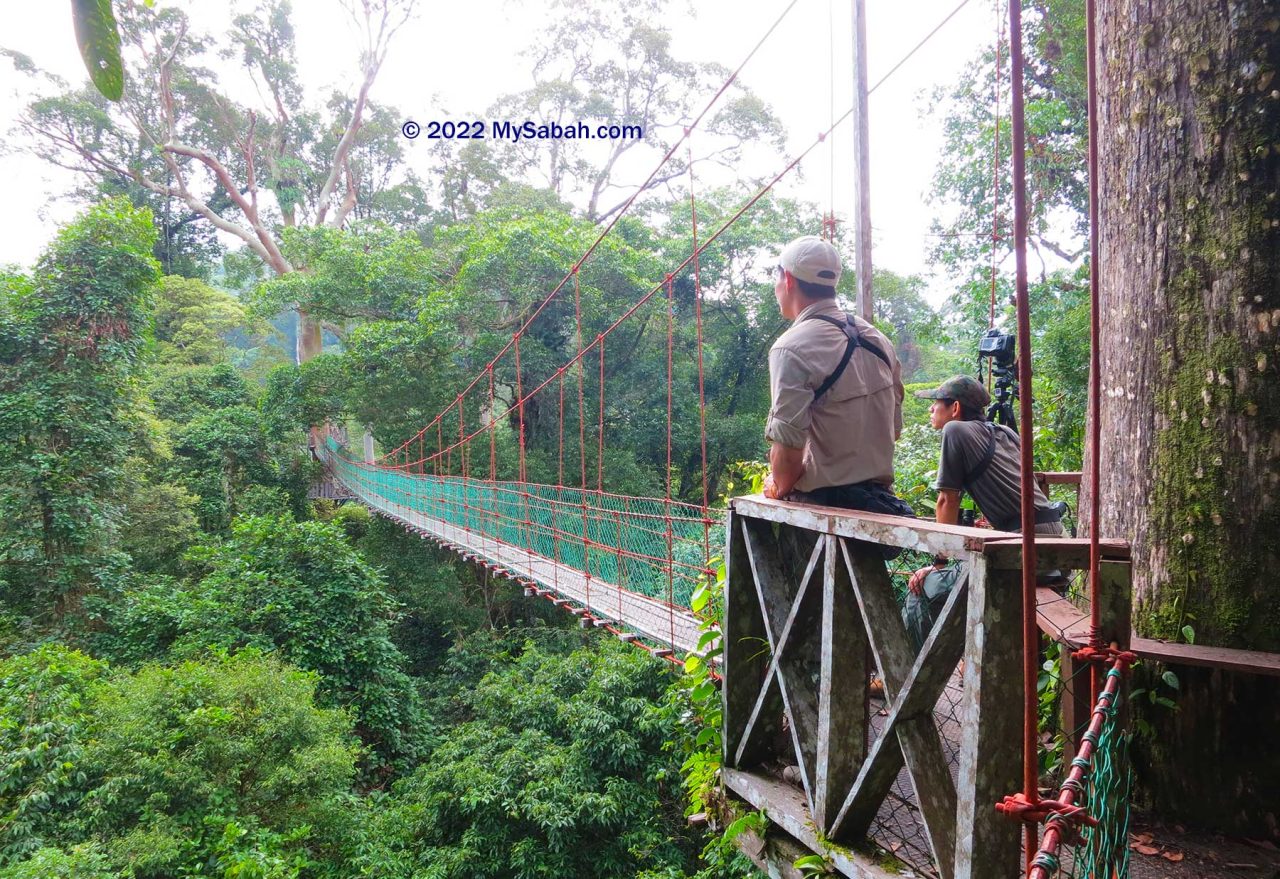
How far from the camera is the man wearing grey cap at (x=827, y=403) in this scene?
0.93 meters

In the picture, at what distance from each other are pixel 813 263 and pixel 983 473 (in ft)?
1.56

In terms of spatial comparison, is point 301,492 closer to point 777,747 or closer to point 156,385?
point 156,385

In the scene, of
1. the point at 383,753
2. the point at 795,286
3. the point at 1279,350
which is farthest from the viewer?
the point at 383,753

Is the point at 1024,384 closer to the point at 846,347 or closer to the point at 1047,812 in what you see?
the point at 1047,812

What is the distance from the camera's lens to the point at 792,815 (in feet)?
3.04

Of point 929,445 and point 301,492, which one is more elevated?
point 929,445

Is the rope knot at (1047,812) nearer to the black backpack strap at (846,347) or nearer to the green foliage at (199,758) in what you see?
the black backpack strap at (846,347)

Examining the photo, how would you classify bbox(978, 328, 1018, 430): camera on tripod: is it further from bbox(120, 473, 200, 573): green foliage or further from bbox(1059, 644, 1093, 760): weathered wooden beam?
bbox(120, 473, 200, 573): green foliage

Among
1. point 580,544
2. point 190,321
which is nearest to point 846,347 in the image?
point 580,544

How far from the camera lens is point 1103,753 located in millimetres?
633

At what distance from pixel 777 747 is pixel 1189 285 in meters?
0.78

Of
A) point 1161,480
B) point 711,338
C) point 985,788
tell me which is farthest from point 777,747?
point 711,338

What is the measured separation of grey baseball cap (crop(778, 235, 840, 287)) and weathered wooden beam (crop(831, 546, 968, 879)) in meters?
0.39

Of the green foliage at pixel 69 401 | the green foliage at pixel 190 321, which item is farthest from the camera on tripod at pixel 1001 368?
the green foliage at pixel 190 321
